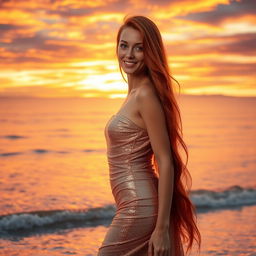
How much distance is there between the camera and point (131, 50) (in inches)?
112

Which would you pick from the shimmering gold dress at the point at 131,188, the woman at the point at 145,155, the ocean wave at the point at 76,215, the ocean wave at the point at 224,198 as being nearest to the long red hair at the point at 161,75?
the woman at the point at 145,155

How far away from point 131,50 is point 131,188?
2.37 feet

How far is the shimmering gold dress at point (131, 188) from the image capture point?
2.79 meters

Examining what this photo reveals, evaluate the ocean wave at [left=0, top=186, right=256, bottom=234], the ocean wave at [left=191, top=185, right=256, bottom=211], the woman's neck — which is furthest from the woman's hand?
the ocean wave at [left=191, top=185, right=256, bottom=211]

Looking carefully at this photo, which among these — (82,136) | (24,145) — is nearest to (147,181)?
(24,145)

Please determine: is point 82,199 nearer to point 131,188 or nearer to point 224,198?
point 224,198

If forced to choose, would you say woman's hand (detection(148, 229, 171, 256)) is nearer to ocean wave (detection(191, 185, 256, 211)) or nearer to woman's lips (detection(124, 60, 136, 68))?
woman's lips (detection(124, 60, 136, 68))

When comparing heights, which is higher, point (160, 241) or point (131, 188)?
point (131, 188)

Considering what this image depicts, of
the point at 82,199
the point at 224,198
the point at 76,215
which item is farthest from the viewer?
the point at 224,198

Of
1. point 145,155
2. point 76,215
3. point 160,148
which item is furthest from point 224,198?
point 160,148

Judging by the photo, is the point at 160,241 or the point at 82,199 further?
the point at 82,199

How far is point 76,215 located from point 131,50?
9216 mm

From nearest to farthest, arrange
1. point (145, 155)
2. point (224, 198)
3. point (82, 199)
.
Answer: point (145, 155)
point (82, 199)
point (224, 198)

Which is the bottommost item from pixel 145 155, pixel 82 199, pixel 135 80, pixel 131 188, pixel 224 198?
pixel 224 198
